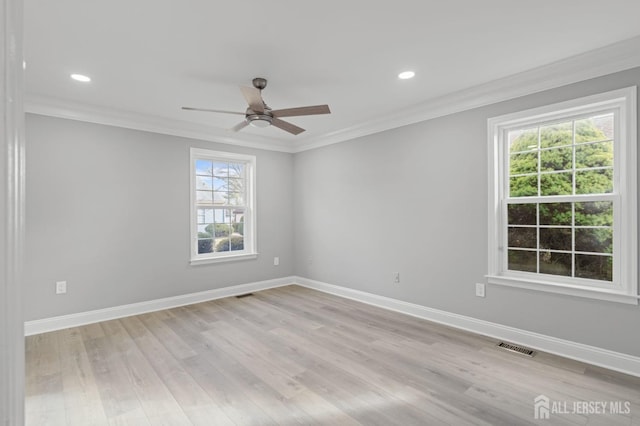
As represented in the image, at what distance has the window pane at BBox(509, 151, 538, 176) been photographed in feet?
10.3


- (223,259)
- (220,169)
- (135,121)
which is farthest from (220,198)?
(135,121)

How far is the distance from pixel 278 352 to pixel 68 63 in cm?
316

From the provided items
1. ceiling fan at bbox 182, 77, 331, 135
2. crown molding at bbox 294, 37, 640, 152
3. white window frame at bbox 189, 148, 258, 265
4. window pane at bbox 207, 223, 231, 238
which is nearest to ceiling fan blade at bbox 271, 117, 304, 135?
ceiling fan at bbox 182, 77, 331, 135

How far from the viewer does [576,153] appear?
288 centimetres

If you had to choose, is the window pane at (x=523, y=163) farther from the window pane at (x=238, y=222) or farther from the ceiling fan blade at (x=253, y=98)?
the window pane at (x=238, y=222)

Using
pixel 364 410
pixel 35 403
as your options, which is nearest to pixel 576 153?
pixel 364 410

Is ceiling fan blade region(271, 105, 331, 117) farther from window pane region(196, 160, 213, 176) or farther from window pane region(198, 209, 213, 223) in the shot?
window pane region(198, 209, 213, 223)

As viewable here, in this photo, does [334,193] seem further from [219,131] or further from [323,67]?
[323,67]

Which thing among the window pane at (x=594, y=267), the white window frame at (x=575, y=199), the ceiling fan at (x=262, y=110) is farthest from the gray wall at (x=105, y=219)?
the window pane at (x=594, y=267)

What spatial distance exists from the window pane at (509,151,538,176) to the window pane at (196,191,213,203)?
158 inches

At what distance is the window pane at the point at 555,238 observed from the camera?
293 cm

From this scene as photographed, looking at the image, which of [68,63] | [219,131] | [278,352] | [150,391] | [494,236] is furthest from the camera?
[219,131]

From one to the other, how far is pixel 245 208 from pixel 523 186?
3.90 metres

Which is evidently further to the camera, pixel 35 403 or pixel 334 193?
pixel 334 193
